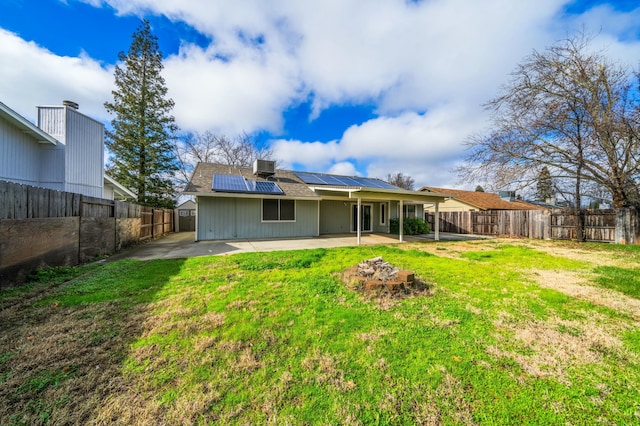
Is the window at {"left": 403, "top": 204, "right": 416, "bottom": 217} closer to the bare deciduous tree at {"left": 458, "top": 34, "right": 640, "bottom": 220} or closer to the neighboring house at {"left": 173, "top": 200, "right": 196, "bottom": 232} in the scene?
the bare deciduous tree at {"left": 458, "top": 34, "right": 640, "bottom": 220}

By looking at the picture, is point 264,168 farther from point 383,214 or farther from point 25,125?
point 25,125

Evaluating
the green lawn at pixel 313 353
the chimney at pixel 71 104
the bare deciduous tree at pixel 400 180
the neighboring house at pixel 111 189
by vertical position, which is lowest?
the green lawn at pixel 313 353

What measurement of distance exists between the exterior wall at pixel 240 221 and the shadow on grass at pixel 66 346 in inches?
244

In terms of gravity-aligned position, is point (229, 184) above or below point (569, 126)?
below

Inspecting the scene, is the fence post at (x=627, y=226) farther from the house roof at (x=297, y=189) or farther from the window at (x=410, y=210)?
the window at (x=410, y=210)

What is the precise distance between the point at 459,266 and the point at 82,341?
22.5 ft

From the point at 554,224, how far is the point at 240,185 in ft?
52.6

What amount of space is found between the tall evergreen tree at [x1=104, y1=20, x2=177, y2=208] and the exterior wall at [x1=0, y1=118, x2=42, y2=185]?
778cm

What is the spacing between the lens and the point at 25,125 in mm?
7422

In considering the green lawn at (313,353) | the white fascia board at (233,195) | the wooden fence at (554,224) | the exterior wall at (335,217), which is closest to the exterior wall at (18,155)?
the white fascia board at (233,195)

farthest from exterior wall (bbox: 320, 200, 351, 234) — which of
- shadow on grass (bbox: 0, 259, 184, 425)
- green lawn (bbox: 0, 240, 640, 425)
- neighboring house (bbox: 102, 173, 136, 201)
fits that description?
neighboring house (bbox: 102, 173, 136, 201)

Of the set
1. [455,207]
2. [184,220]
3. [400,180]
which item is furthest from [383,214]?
[400,180]

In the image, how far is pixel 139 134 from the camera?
16.0 meters

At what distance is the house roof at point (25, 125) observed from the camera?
677 cm
